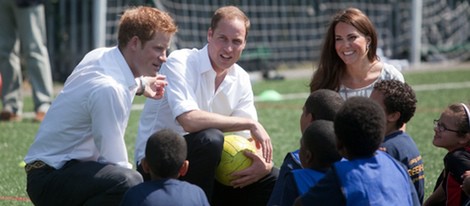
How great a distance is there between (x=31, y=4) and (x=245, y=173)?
509cm

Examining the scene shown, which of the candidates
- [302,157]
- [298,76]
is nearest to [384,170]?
[302,157]

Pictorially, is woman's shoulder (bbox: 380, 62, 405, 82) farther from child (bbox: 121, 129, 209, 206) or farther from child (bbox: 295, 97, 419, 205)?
child (bbox: 121, 129, 209, 206)

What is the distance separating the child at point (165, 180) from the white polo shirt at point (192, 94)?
1.14 m

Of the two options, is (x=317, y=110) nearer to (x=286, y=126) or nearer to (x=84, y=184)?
(x=84, y=184)

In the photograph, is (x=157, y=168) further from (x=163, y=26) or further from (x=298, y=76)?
(x=298, y=76)

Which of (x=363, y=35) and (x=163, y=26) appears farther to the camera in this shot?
(x=363, y=35)

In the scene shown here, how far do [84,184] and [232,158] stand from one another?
34.4 inches

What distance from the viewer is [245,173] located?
5.22 meters

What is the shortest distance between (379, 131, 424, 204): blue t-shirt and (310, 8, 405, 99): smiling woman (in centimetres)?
105

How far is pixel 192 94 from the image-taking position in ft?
17.9

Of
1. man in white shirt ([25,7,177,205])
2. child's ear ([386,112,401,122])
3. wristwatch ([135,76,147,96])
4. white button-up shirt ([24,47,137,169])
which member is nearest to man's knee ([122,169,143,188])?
man in white shirt ([25,7,177,205])

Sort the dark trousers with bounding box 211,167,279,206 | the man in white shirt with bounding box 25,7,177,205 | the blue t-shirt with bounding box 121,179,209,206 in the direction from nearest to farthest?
1. the blue t-shirt with bounding box 121,179,209,206
2. the man in white shirt with bounding box 25,7,177,205
3. the dark trousers with bounding box 211,167,279,206

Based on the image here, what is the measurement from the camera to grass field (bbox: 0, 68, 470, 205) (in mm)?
6746

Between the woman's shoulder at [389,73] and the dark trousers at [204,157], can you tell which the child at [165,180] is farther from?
the woman's shoulder at [389,73]
